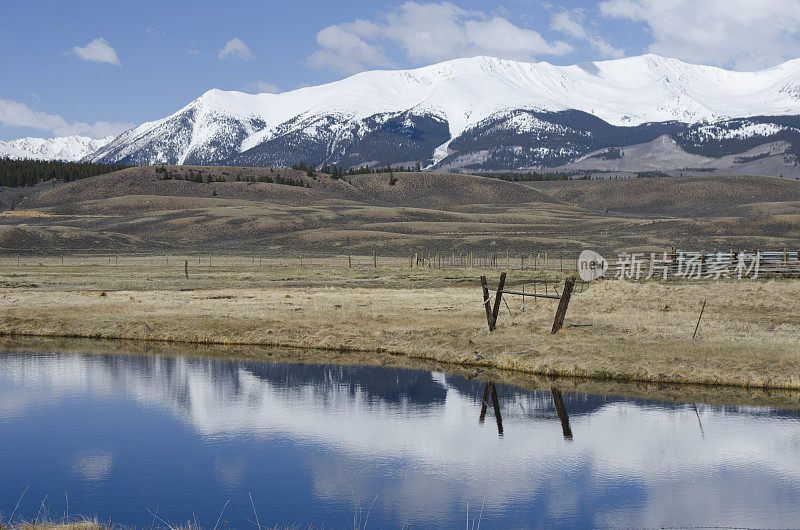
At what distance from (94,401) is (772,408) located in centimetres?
1945

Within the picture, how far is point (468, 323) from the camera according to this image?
36.2 m

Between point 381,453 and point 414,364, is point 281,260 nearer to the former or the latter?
point 414,364

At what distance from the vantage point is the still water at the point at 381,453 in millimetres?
16219

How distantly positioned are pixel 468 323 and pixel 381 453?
1665 centimetres

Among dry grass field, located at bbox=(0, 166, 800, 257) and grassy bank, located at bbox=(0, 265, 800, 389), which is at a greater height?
dry grass field, located at bbox=(0, 166, 800, 257)

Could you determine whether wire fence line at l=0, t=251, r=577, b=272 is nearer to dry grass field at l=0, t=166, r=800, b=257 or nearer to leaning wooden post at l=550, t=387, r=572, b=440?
dry grass field at l=0, t=166, r=800, b=257

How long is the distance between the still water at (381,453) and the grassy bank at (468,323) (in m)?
2.97

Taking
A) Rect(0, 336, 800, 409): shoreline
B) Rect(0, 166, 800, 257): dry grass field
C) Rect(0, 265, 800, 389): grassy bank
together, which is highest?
Rect(0, 166, 800, 257): dry grass field

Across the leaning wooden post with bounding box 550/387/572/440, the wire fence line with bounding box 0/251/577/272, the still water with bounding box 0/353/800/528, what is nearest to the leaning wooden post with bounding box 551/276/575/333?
the leaning wooden post with bounding box 550/387/572/440

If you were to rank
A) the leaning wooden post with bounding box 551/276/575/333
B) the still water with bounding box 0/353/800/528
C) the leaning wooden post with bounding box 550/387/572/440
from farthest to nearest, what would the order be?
the leaning wooden post with bounding box 551/276/575/333 < the leaning wooden post with bounding box 550/387/572/440 < the still water with bounding box 0/353/800/528

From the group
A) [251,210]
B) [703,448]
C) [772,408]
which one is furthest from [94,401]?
[251,210]

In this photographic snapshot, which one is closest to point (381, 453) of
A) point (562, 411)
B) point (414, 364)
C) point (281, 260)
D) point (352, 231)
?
point (562, 411)

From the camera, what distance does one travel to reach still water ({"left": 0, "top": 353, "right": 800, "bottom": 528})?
16.2 metres

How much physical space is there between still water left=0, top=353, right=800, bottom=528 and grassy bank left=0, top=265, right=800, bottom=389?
2.97 meters
